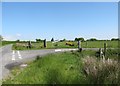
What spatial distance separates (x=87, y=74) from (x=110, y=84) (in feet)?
2.35

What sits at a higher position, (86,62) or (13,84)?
(86,62)

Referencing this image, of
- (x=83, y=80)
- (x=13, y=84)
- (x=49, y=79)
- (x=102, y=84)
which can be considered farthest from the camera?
(x=13, y=84)

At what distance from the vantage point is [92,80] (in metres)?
9.23

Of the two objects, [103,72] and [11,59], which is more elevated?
[103,72]

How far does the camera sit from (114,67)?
923 cm

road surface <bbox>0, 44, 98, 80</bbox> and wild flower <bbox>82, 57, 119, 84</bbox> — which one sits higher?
wild flower <bbox>82, 57, 119, 84</bbox>

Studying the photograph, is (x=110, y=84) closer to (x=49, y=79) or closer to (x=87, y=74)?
(x=87, y=74)

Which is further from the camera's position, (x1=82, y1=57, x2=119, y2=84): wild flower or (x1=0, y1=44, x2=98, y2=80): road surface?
(x1=0, y1=44, x2=98, y2=80): road surface

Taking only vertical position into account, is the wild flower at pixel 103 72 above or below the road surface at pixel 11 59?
above

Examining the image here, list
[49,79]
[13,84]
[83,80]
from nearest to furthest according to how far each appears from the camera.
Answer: [83,80] → [49,79] → [13,84]

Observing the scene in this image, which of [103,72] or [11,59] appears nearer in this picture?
[103,72]

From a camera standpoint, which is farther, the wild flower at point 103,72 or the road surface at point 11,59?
the road surface at point 11,59

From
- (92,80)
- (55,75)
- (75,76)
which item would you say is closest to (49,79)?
(55,75)

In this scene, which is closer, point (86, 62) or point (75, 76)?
point (86, 62)
